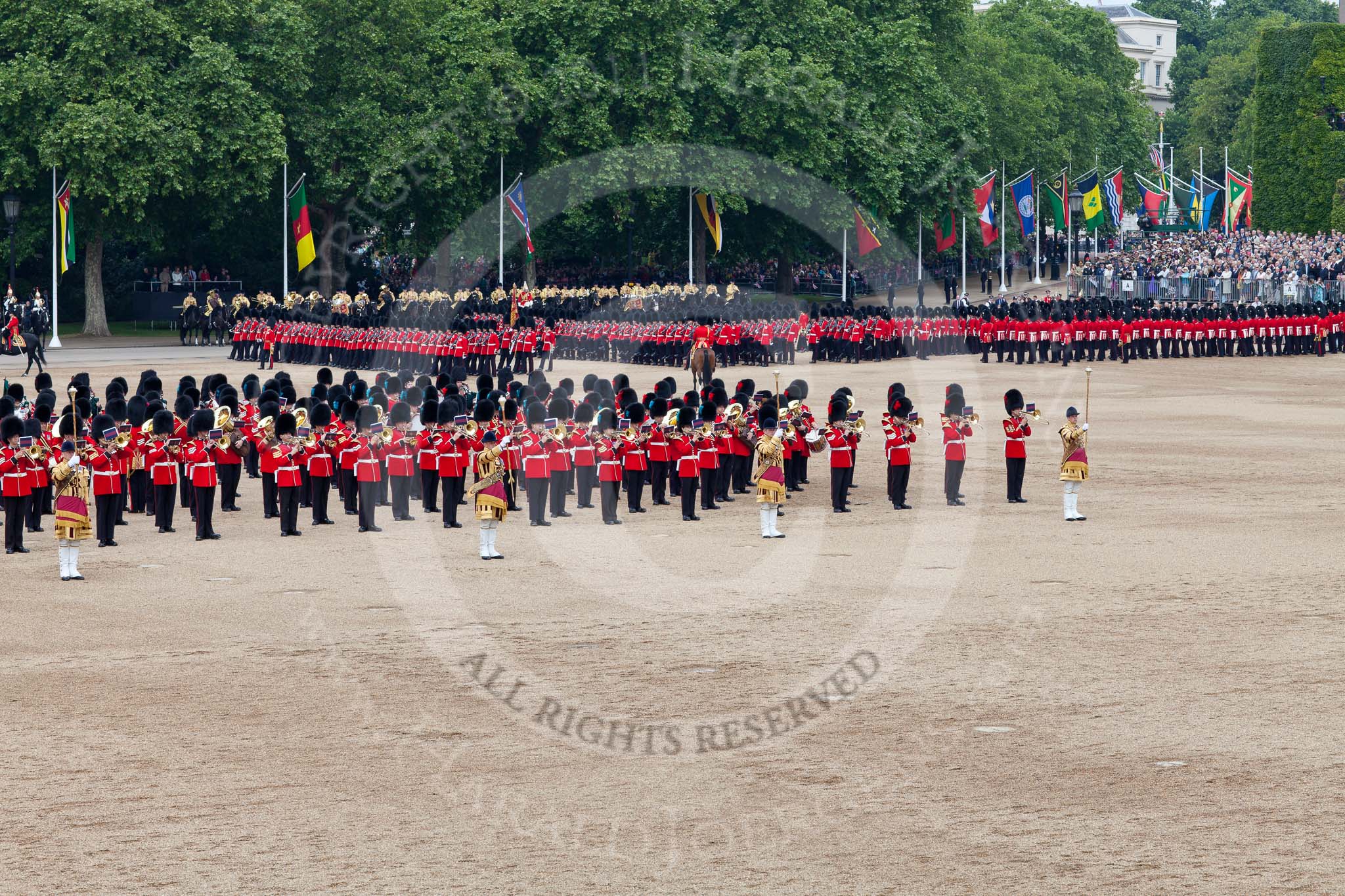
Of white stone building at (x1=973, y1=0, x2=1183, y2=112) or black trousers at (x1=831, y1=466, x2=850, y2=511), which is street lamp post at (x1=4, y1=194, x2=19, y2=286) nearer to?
black trousers at (x1=831, y1=466, x2=850, y2=511)

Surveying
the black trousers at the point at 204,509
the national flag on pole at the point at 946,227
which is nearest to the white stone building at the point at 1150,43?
the national flag on pole at the point at 946,227

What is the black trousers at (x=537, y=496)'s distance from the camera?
62.6 ft

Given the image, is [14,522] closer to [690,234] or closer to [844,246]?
[690,234]

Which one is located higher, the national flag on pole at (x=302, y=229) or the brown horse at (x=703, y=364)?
the national flag on pole at (x=302, y=229)

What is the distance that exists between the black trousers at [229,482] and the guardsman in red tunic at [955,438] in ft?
25.2

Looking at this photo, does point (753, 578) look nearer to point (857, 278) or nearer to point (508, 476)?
point (508, 476)

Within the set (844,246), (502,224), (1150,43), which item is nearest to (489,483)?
(502,224)

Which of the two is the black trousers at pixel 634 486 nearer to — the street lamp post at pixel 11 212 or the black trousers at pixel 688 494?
the black trousers at pixel 688 494

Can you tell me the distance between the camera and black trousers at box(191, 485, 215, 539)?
18094mm

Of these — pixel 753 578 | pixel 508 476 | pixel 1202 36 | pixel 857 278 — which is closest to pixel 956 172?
pixel 857 278

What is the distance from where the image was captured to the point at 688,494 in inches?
770

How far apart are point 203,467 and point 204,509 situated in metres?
0.42

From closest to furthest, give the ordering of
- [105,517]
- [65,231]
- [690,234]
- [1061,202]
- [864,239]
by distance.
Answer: [105,517], [65,231], [690,234], [864,239], [1061,202]

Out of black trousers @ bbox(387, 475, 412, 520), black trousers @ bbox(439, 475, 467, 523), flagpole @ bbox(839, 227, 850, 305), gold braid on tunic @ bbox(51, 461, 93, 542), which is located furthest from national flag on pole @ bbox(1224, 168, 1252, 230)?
gold braid on tunic @ bbox(51, 461, 93, 542)
